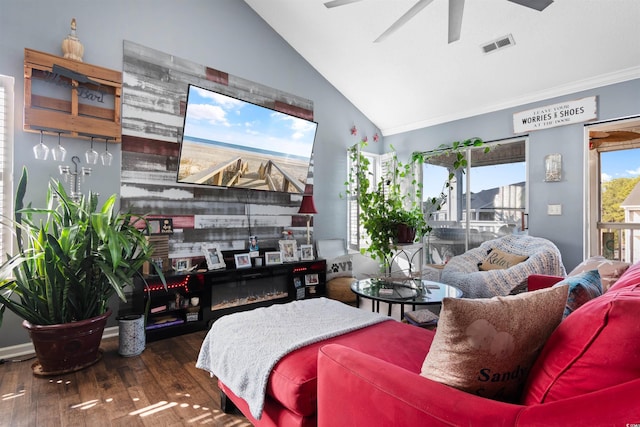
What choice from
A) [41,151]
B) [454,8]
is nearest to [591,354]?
[454,8]

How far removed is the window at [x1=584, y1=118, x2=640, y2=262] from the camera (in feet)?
13.1

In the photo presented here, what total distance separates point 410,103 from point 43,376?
4.55 metres

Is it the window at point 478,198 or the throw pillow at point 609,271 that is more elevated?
the window at point 478,198

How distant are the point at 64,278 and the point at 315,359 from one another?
1805mm

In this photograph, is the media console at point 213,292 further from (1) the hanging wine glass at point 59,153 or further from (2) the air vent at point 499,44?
(2) the air vent at point 499,44

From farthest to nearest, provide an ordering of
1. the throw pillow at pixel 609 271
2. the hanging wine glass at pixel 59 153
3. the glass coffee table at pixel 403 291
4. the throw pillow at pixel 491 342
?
1. the hanging wine glass at pixel 59 153
2. the glass coffee table at pixel 403 291
3. the throw pillow at pixel 609 271
4. the throw pillow at pixel 491 342

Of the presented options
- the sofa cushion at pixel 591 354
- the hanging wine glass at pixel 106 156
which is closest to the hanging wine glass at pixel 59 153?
the hanging wine glass at pixel 106 156

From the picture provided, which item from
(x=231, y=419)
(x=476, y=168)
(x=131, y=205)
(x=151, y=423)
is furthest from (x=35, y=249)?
(x=476, y=168)

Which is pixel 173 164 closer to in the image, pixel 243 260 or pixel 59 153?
pixel 59 153

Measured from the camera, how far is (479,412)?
29.4 inches

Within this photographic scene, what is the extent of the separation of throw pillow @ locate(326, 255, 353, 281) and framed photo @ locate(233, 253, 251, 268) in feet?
3.72

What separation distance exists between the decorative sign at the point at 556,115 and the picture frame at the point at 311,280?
291 centimetres

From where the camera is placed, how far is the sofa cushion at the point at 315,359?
1.22 m

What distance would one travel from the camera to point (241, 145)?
3432 millimetres
